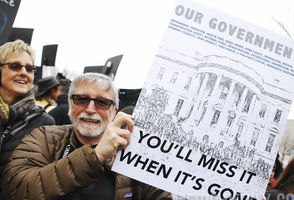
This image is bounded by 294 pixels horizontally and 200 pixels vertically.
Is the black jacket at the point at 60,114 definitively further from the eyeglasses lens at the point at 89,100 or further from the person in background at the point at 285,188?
the person in background at the point at 285,188

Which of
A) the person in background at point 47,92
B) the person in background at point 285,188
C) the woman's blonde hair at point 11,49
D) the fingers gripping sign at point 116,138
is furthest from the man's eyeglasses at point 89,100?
the person in background at point 47,92

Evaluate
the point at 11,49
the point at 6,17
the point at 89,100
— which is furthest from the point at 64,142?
the point at 6,17

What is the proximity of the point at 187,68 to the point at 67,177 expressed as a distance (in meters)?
0.77

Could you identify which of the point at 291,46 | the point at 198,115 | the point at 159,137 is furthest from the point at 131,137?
the point at 291,46

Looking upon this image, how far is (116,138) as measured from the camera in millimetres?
1338

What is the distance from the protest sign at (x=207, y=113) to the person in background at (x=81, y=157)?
11 centimetres

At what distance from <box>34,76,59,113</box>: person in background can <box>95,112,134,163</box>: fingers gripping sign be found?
10.3ft

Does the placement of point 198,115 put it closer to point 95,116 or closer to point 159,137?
point 159,137

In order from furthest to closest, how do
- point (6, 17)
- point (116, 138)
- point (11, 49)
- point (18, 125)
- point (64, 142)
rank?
1. point (6, 17)
2. point (11, 49)
3. point (18, 125)
4. point (64, 142)
5. point (116, 138)

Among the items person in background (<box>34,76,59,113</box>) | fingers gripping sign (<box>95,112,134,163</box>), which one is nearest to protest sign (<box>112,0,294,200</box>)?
fingers gripping sign (<box>95,112,134,163</box>)

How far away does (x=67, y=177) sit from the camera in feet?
4.50

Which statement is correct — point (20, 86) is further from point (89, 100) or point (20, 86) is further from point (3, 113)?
point (89, 100)

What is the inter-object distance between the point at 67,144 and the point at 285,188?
1.29 meters

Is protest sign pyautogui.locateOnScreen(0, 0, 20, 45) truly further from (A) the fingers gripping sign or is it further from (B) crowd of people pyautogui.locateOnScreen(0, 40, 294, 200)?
(A) the fingers gripping sign
